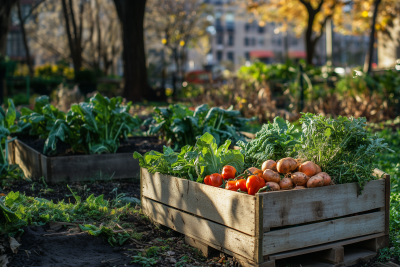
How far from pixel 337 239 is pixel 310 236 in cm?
27

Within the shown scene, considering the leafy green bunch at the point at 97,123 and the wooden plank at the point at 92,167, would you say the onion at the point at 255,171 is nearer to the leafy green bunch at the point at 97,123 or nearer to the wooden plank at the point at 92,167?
the wooden plank at the point at 92,167

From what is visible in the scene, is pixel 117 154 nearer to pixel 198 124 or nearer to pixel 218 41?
→ pixel 198 124

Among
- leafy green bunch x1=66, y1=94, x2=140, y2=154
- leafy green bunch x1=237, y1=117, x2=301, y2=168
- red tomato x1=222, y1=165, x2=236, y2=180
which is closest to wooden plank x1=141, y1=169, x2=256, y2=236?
red tomato x1=222, y1=165, x2=236, y2=180

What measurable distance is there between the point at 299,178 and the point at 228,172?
1.81ft

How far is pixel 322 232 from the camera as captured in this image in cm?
288

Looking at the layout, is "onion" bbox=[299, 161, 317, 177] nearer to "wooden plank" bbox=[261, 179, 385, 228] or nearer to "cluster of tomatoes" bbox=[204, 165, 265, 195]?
"wooden plank" bbox=[261, 179, 385, 228]

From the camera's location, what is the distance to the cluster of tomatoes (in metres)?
2.84

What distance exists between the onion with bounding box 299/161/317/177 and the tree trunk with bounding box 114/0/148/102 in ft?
32.5

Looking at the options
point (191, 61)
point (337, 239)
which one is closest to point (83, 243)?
point (337, 239)

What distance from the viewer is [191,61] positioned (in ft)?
219

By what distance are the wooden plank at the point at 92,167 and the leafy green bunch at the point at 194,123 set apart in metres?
0.56

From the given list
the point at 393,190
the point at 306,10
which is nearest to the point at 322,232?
the point at 393,190

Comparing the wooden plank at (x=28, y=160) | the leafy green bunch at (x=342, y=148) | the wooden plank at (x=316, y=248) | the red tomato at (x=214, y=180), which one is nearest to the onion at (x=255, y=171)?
the red tomato at (x=214, y=180)

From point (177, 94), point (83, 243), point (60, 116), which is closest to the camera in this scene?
point (83, 243)
